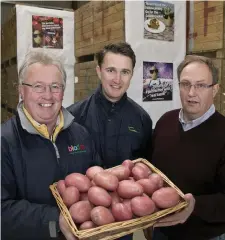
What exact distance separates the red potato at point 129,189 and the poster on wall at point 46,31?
9.37 feet

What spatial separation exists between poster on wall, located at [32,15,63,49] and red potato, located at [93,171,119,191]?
279 centimetres

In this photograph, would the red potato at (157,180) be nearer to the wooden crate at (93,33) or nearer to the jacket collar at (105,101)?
the jacket collar at (105,101)

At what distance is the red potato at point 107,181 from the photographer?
134 cm

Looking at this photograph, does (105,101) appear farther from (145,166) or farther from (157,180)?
(157,180)

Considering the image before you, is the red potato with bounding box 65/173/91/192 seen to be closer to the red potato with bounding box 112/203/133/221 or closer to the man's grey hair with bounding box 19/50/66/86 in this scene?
the red potato with bounding box 112/203/133/221

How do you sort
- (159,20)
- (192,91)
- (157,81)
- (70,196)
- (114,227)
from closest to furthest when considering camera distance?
1. (114,227)
2. (70,196)
3. (192,91)
4. (159,20)
5. (157,81)

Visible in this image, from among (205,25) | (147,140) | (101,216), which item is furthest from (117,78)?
(205,25)

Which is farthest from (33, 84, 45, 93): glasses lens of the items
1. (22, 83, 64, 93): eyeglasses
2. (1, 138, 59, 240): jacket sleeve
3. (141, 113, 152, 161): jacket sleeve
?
(141, 113, 152, 161): jacket sleeve

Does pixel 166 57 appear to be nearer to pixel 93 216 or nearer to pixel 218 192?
pixel 218 192

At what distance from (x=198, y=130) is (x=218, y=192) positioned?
1.14ft

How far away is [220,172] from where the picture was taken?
5.48ft

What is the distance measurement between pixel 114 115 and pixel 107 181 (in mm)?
944

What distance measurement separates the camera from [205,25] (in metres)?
3.29

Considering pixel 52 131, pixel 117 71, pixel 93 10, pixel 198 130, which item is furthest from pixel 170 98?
pixel 52 131
